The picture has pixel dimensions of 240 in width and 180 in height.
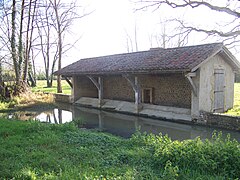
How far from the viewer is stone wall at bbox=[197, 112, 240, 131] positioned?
27.9ft

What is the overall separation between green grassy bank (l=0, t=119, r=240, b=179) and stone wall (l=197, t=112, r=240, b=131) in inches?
157

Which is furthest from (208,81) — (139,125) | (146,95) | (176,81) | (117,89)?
(117,89)

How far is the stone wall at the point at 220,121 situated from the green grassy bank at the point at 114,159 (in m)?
4.00

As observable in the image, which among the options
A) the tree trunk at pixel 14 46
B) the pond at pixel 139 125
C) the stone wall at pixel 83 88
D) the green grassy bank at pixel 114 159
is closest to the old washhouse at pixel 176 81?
the pond at pixel 139 125

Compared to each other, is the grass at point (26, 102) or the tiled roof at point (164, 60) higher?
the tiled roof at point (164, 60)

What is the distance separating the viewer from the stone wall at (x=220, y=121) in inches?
335

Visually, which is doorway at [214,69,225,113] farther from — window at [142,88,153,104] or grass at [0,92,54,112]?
grass at [0,92,54,112]

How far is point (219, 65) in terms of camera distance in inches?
425

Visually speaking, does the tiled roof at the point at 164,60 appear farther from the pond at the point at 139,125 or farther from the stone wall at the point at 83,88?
the stone wall at the point at 83,88

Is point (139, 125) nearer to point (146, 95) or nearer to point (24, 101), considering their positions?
point (146, 95)

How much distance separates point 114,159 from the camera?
15.9 ft

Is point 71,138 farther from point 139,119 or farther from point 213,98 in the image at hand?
point 213,98

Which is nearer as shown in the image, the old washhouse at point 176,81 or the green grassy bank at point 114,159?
the green grassy bank at point 114,159

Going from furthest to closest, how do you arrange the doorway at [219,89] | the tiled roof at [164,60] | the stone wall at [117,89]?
the stone wall at [117,89], the doorway at [219,89], the tiled roof at [164,60]
